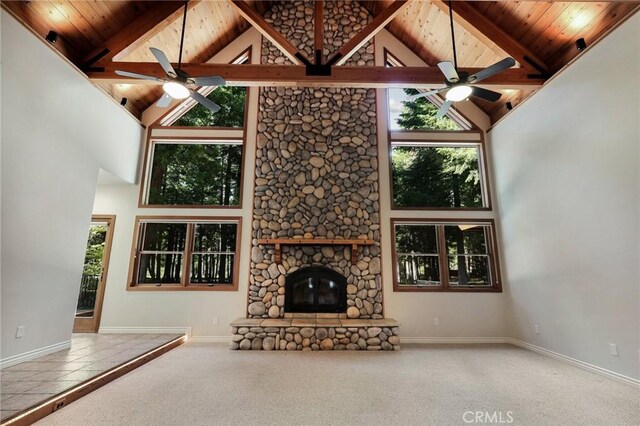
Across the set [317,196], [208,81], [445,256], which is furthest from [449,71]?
[445,256]

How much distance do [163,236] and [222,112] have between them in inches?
115

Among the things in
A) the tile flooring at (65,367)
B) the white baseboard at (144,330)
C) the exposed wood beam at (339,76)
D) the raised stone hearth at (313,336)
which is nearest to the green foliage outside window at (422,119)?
the exposed wood beam at (339,76)

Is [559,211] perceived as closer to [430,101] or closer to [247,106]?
[430,101]

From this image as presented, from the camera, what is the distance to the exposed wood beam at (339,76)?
4527 mm

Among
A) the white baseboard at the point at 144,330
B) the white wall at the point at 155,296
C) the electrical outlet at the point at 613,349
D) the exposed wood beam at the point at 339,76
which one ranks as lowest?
the white baseboard at the point at 144,330

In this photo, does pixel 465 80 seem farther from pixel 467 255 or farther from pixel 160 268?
pixel 160 268

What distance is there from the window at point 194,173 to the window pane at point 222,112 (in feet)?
1.48

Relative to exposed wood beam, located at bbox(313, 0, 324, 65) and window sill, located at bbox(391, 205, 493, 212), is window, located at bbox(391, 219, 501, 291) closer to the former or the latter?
window sill, located at bbox(391, 205, 493, 212)

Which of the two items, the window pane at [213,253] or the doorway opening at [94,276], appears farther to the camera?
the window pane at [213,253]

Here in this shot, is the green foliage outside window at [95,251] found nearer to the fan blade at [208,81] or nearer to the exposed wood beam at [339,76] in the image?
the exposed wood beam at [339,76]

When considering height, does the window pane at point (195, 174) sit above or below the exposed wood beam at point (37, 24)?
below

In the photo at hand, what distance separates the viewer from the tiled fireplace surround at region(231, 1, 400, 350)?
15.7 feet

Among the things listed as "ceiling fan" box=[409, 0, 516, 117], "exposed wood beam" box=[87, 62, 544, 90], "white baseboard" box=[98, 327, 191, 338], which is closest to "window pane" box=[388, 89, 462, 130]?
"exposed wood beam" box=[87, 62, 544, 90]

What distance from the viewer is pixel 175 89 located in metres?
3.57
